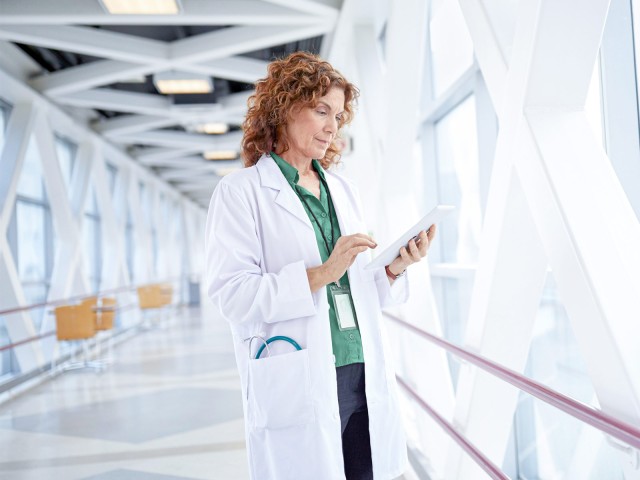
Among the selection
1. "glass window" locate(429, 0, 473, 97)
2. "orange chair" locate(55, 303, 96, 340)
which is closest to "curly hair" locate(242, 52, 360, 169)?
"glass window" locate(429, 0, 473, 97)

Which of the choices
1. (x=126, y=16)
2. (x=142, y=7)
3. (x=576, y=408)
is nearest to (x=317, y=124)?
(x=576, y=408)

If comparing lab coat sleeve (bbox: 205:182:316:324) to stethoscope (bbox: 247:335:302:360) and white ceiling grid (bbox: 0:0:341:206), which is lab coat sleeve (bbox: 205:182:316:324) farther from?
white ceiling grid (bbox: 0:0:341:206)

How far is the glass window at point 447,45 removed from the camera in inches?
185

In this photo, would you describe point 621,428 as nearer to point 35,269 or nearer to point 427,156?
point 427,156

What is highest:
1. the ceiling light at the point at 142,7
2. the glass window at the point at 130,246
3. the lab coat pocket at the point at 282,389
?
the ceiling light at the point at 142,7

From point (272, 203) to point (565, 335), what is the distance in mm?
2348

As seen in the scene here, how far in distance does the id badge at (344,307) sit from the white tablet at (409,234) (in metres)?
0.12

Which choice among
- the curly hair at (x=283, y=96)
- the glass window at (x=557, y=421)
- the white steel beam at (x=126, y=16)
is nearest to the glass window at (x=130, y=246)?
the white steel beam at (x=126, y=16)

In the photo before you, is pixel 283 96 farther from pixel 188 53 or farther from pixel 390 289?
pixel 188 53

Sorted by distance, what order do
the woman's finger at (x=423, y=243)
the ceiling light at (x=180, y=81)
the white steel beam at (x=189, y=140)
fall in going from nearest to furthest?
the woman's finger at (x=423, y=243), the ceiling light at (x=180, y=81), the white steel beam at (x=189, y=140)

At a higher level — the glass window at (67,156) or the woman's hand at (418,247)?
the glass window at (67,156)

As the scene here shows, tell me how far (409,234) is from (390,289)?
0.94ft

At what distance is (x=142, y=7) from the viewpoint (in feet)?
20.1

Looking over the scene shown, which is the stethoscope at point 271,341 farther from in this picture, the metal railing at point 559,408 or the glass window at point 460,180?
the glass window at point 460,180
